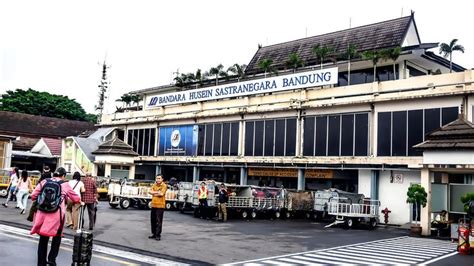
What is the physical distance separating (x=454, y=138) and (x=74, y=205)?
49.9 feet

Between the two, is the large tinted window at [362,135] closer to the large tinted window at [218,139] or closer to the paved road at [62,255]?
A: the large tinted window at [218,139]

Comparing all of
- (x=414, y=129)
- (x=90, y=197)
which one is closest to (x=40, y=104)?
(x=414, y=129)

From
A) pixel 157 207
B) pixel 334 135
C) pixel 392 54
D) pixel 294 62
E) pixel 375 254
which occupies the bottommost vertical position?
pixel 375 254

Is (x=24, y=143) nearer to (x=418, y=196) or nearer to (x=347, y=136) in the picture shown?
(x=347, y=136)

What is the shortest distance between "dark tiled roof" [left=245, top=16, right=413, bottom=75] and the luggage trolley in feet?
42.5

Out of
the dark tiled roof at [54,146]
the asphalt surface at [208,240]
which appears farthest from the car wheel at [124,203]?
the dark tiled roof at [54,146]

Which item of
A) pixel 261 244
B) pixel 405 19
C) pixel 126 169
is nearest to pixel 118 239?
pixel 261 244

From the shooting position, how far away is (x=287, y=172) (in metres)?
31.5

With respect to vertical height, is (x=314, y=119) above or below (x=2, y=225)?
above

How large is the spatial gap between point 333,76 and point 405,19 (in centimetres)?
825

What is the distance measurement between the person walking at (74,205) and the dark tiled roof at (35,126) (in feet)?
117

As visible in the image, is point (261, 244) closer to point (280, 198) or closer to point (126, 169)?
point (280, 198)

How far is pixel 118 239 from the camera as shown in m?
13.2

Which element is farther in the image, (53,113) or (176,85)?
(53,113)
